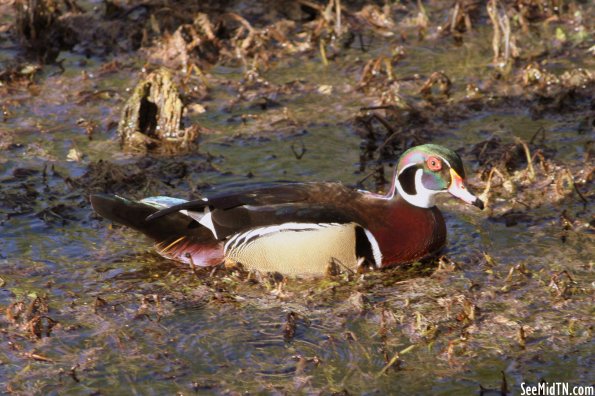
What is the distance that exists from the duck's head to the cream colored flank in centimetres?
56

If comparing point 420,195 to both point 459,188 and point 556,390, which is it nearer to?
point 459,188

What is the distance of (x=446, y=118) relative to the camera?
9.50m

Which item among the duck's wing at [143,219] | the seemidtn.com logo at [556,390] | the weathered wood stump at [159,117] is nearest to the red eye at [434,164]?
the duck's wing at [143,219]

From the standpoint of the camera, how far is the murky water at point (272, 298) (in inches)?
235

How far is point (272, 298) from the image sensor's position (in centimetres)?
686

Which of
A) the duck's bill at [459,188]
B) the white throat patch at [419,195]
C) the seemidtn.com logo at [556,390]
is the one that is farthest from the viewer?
the white throat patch at [419,195]

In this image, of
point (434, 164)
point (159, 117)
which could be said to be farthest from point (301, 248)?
point (159, 117)

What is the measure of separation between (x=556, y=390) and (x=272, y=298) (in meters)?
1.86

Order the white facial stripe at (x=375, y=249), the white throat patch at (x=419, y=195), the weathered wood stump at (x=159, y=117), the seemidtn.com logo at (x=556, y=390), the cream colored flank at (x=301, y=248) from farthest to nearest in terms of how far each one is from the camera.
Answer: the weathered wood stump at (x=159, y=117) → the white throat patch at (x=419, y=195) → the white facial stripe at (x=375, y=249) → the cream colored flank at (x=301, y=248) → the seemidtn.com logo at (x=556, y=390)

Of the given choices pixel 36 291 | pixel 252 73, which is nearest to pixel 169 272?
pixel 36 291

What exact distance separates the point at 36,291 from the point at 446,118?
4.01m

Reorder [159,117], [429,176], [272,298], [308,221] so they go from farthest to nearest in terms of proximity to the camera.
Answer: [159,117]
[429,176]
[308,221]
[272,298]

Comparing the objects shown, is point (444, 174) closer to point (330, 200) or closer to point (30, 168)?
point (330, 200)

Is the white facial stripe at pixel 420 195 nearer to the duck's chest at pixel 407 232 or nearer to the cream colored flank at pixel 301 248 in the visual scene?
the duck's chest at pixel 407 232
